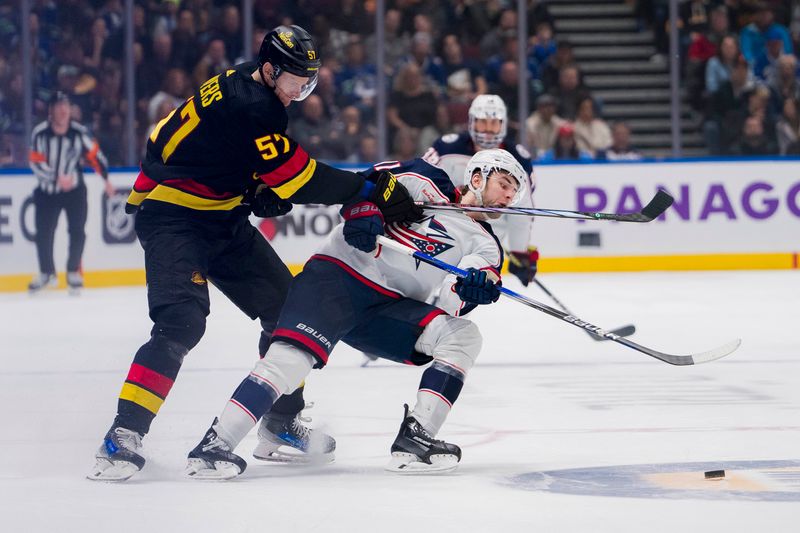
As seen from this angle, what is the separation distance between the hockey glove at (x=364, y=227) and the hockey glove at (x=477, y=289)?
0.86 feet

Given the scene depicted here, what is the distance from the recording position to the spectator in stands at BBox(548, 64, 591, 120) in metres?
10.8

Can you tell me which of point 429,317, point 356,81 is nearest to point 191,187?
point 429,317

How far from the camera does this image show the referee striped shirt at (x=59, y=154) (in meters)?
9.69

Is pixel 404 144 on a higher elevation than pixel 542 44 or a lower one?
lower

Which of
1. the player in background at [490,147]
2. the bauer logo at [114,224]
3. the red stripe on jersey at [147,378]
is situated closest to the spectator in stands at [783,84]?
the bauer logo at [114,224]

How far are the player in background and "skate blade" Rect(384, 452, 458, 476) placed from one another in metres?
2.50

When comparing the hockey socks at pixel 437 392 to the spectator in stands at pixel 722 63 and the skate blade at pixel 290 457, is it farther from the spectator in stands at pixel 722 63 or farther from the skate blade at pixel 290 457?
the spectator in stands at pixel 722 63

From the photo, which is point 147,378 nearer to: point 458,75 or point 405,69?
point 405,69

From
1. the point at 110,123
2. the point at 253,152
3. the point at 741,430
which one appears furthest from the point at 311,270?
the point at 110,123

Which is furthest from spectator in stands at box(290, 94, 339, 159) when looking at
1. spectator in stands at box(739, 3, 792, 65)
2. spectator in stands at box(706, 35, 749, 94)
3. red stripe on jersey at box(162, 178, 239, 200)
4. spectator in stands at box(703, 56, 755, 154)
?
red stripe on jersey at box(162, 178, 239, 200)

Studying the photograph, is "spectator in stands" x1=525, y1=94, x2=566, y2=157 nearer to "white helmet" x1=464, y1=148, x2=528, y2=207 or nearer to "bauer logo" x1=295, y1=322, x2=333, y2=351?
"white helmet" x1=464, y1=148, x2=528, y2=207

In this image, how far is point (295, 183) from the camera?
3.89m

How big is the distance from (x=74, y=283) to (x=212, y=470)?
5.99m

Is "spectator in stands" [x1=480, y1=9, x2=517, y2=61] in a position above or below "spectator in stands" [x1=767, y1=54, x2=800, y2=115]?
above
